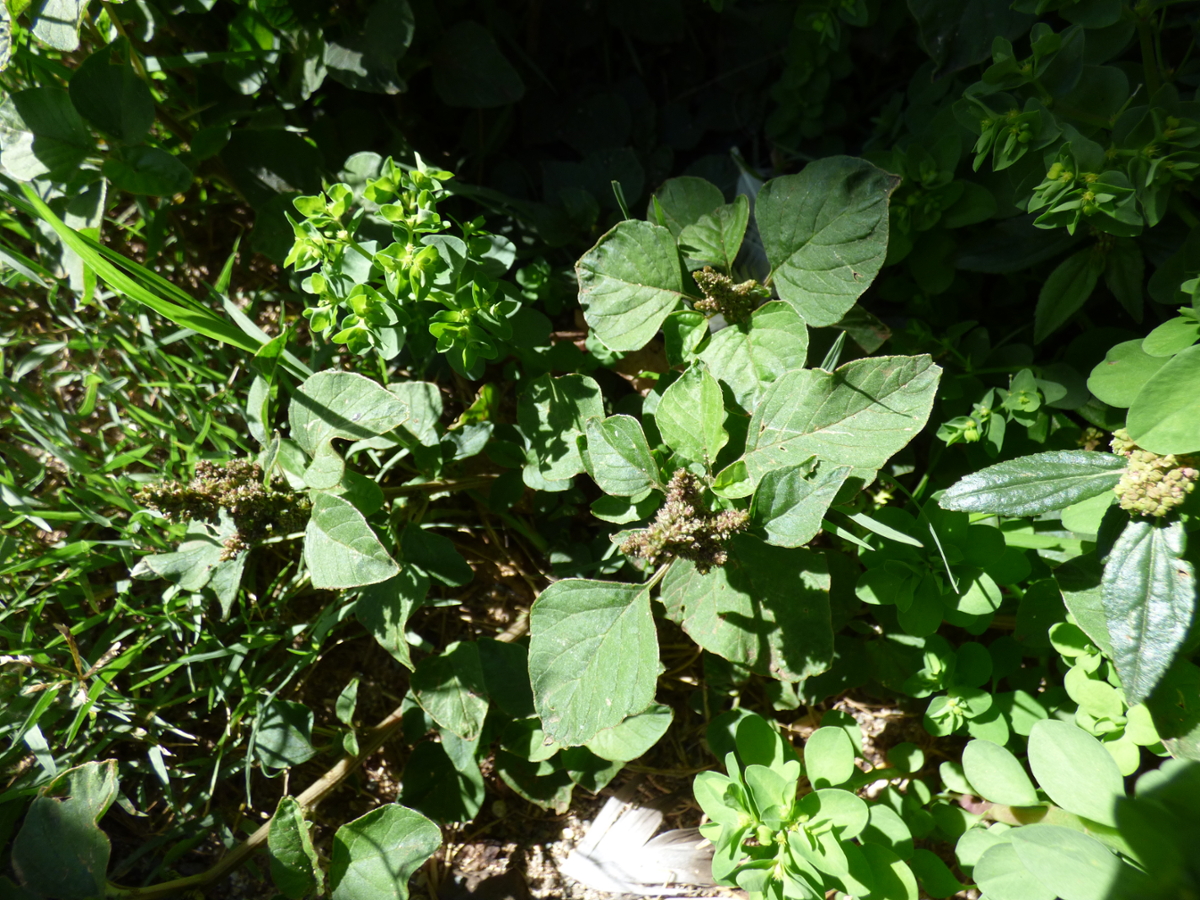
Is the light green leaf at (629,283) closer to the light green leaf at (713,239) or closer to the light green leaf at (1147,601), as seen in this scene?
the light green leaf at (713,239)

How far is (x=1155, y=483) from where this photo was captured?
53.9 inches

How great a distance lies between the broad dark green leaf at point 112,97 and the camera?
5.76 ft

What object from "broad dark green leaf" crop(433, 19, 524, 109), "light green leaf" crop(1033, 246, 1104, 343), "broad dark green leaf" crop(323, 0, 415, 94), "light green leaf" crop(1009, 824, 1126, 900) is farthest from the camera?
"broad dark green leaf" crop(433, 19, 524, 109)

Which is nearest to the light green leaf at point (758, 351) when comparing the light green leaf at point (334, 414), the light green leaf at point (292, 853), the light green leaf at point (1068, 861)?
the light green leaf at point (334, 414)

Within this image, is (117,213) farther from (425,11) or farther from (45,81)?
(425,11)

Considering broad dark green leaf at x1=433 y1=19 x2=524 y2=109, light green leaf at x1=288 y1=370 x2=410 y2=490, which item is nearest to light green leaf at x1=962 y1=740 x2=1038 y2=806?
light green leaf at x1=288 y1=370 x2=410 y2=490

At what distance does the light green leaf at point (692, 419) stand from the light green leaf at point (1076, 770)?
794 mm

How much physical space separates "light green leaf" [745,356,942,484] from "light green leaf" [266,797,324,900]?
3.77ft

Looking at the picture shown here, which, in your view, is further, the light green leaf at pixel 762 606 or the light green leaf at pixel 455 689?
the light green leaf at pixel 455 689

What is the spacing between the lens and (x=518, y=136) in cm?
234

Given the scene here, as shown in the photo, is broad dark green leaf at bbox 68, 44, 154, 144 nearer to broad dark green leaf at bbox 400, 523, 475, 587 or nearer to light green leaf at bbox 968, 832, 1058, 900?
broad dark green leaf at bbox 400, 523, 475, 587

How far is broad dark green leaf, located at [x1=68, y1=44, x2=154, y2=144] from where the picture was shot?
1.76 m

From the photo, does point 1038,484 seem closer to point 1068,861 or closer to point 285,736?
point 1068,861

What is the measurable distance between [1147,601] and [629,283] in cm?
110
